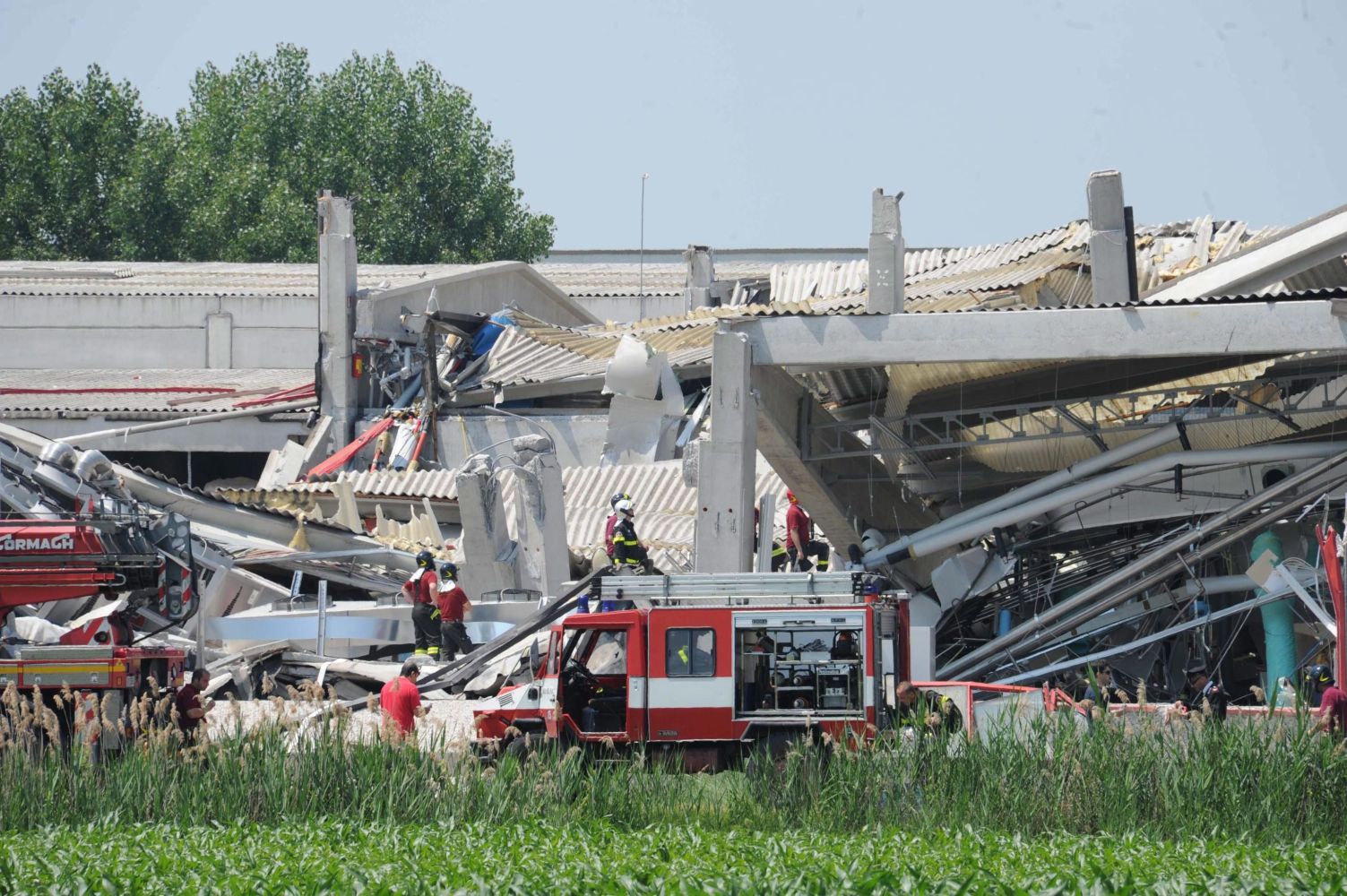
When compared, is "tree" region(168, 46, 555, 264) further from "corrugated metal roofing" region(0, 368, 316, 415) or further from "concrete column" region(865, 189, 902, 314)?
"concrete column" region(865, 189, 902, 314)

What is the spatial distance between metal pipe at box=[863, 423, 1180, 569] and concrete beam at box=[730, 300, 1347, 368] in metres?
1.66

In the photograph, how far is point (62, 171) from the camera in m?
69.4

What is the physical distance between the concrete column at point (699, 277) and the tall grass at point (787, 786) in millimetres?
24771

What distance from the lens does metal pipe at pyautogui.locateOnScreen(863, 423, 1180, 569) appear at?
19266mm

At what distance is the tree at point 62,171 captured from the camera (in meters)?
68.8

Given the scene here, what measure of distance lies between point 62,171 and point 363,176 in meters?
12.9

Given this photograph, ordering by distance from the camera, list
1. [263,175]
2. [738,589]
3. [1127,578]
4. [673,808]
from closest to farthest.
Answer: [673,808], [738,589], [1127,578], [263,175]

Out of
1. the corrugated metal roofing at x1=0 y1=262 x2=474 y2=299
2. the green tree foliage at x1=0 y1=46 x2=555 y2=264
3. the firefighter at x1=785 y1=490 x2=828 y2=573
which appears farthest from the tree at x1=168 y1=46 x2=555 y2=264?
the firefighter at x1=785 y1=490 x2=828 y2=573

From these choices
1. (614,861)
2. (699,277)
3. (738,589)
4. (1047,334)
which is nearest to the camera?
(614,861)

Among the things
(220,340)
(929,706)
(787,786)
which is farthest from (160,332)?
(787,786)

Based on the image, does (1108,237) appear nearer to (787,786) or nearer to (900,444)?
(900,444)

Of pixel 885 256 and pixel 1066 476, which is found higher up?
pixel 885 256

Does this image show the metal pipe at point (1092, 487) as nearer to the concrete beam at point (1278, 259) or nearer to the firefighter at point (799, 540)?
the concrete beam at point (1278, 259)

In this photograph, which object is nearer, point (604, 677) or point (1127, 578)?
point (604, 677)
